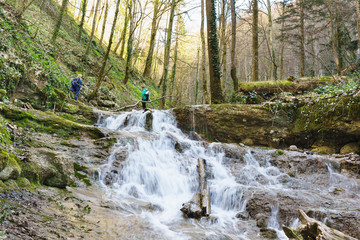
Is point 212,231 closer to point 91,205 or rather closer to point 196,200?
point 196,200

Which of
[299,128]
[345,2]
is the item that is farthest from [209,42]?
[345,2]

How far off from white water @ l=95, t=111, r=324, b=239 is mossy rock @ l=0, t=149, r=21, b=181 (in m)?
1.83

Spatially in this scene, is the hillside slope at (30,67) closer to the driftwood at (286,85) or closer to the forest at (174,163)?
the forest at (174,163)

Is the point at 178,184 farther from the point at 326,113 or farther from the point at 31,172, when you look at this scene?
the point at 326,113

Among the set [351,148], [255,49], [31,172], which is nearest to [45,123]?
[31,172]

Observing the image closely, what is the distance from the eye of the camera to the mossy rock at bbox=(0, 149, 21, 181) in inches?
111

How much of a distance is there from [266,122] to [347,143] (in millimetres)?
2982

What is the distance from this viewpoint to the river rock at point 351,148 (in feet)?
27.2

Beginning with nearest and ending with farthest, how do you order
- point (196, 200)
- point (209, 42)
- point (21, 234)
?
1. point (21, 234)
2. point (196, 200)
3. point (209, 42)

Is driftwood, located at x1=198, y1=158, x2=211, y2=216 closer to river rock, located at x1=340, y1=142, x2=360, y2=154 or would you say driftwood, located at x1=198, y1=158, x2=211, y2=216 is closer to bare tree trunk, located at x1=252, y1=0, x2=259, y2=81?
river rock, located at x1=340, y1=142, x2=360, y2=154

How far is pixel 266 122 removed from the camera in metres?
9.70

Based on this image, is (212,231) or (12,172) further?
(212,231)

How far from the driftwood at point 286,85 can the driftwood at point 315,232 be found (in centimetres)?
908

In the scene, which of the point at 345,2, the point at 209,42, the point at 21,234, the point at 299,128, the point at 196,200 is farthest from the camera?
the point at 345,2
